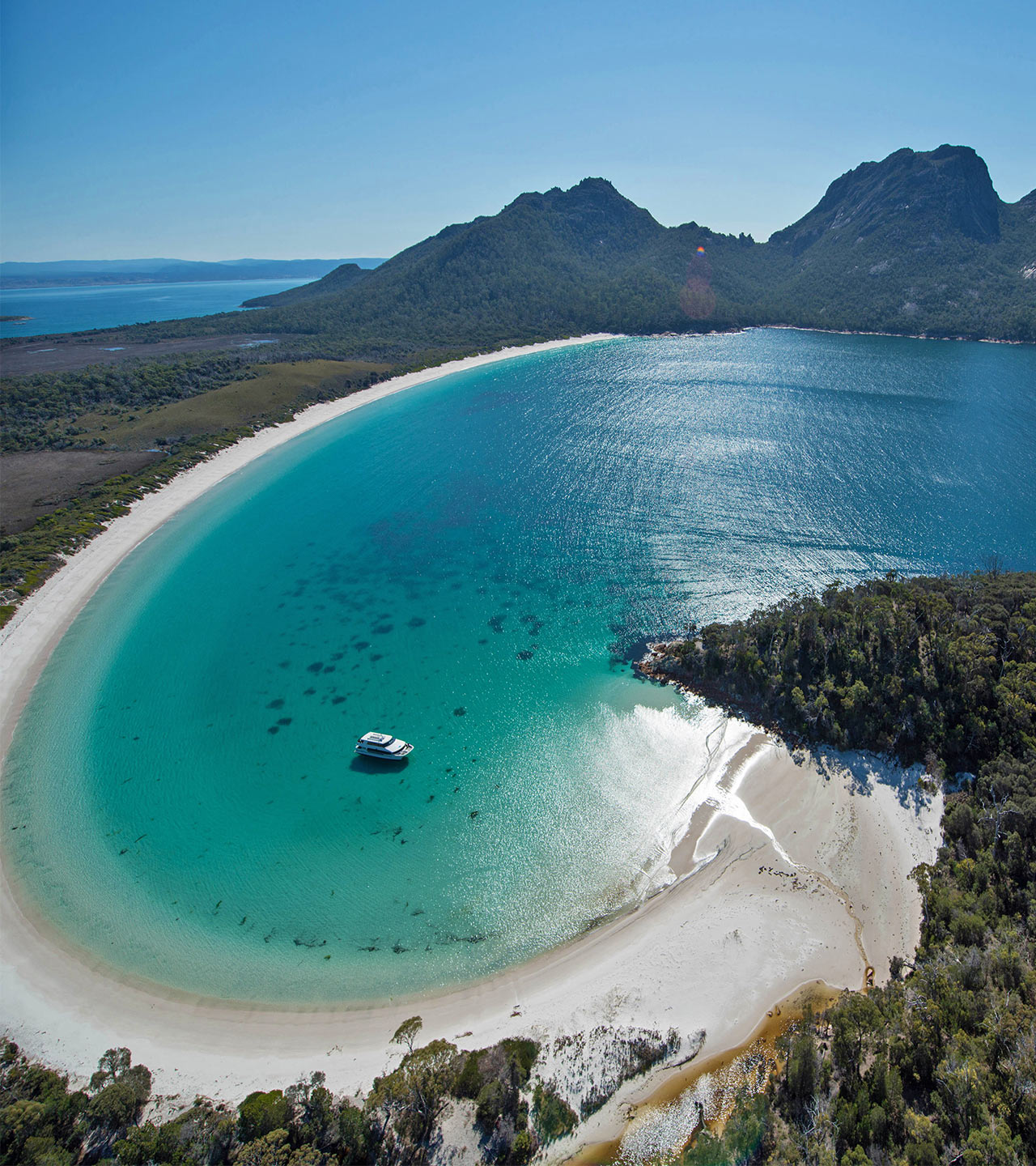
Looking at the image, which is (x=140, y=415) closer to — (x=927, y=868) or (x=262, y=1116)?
(x=262, y=1116)

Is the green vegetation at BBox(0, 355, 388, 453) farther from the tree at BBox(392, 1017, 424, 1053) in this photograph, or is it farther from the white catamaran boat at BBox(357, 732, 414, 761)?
the tree at BBox(392, 1017, 424, 1053)

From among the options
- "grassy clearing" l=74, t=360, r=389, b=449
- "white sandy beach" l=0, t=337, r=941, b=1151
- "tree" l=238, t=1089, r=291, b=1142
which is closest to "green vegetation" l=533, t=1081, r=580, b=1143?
"white sandy beach" l=0, t=337, r=941, b=1151

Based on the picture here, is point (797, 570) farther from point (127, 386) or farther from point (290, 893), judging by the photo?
point (127, 386)

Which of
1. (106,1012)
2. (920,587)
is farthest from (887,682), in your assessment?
(106,1012)

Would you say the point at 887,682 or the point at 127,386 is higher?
the point at 127,386

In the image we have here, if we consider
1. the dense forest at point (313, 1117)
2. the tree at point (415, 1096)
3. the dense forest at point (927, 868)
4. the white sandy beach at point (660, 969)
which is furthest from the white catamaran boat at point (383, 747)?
the dense forest at point (927, 868)

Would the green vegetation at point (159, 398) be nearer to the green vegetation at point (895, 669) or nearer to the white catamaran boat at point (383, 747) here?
the white catamaran boat at point (383, 747)
